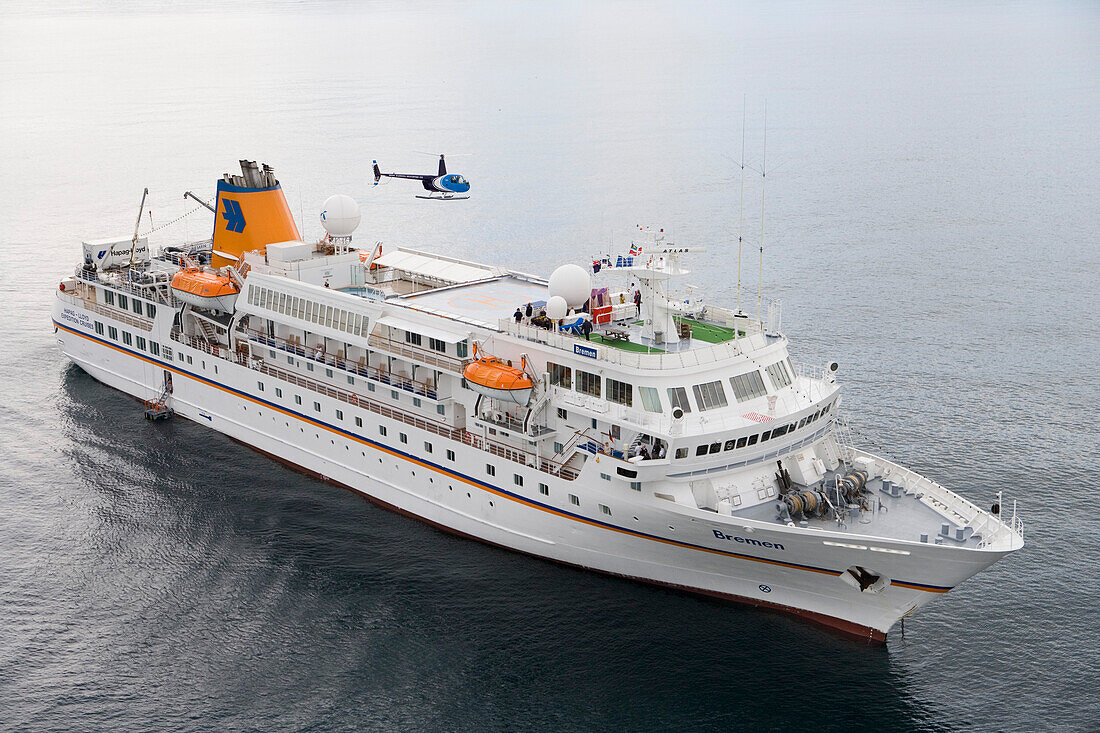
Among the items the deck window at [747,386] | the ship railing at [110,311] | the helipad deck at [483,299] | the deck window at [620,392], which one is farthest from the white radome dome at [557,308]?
the ship railing at [110,311]

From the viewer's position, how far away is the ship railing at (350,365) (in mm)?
43906

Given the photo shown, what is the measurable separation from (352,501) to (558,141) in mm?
91176

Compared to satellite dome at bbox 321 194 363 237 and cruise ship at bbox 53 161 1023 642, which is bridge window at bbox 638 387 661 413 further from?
satellite dome at bbox 321 194 363 237

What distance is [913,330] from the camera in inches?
2596

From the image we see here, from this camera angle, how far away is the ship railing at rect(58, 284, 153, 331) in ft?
187

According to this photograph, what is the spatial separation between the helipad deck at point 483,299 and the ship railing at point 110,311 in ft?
61.8

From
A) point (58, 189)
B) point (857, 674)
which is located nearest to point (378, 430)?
point (857, 674)

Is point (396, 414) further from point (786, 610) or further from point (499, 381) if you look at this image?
point (786, 610)

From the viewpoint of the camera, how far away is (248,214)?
53.9 meters

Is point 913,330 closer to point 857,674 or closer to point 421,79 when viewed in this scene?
point 857,674

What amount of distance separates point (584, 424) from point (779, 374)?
8.01 metres

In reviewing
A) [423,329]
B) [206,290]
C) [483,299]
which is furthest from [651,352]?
[206,290]

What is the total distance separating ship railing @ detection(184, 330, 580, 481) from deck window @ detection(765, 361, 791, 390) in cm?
858

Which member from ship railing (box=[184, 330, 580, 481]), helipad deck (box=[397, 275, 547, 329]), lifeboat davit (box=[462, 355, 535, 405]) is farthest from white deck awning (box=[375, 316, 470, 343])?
ship railing (box=[184, 330, 580, 481])
